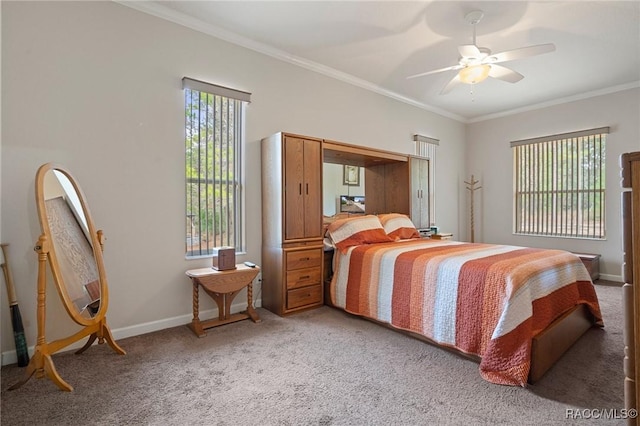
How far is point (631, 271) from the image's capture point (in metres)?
1.10

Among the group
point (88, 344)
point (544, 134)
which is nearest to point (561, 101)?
point (544, 134)

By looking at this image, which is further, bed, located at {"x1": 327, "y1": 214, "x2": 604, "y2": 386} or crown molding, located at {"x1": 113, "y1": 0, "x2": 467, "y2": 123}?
crown molding, located at {"x1": 113, "y1": 0, "x2": 467, "y2": 123}

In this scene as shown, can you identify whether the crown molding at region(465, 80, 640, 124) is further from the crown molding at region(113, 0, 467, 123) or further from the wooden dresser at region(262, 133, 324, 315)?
the wooden dresser at region(262, 133, 324, 315)

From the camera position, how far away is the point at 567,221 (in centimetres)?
507

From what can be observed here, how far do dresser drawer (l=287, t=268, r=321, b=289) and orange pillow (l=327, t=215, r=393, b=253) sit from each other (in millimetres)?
370

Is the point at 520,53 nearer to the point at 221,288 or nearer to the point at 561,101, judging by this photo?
the point at 221,288

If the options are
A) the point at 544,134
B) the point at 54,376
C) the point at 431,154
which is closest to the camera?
the point at 54,376

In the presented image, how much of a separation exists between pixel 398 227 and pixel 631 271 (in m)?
2.85

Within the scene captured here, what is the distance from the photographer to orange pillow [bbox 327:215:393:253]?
3.43 metres

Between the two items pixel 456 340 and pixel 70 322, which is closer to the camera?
pixel 456 340

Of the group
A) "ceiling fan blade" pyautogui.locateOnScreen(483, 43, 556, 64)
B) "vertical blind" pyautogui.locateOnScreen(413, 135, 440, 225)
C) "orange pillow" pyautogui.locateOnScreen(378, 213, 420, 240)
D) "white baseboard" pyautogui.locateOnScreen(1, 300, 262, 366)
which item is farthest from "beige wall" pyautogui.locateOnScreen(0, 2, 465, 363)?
"vertical blind" pyautogui.locateOnScreen(413, 135, 440, 225)

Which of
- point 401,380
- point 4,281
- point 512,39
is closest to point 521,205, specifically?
point 512,39

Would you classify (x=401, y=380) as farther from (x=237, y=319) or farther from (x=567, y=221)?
(x=567, y=221)

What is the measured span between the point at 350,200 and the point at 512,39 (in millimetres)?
2444
